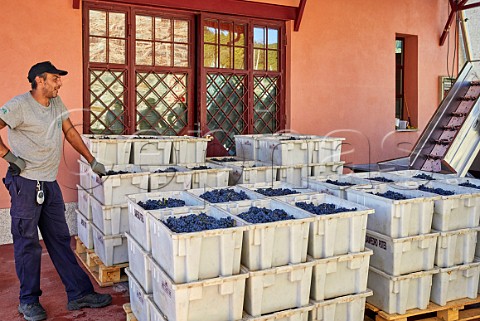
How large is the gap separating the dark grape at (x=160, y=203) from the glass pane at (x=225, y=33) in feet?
15.0

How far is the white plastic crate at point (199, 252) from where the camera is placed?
126 inches

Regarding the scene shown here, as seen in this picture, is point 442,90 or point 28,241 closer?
point 28,241

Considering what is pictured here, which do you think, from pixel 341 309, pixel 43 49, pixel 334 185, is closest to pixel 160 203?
pixel 341 309

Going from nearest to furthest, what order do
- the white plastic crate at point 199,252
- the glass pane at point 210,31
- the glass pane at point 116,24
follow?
1. the white plastic crate at point 199,252
2. the glass pane at point 116,24
3. the glass pane at point 210,31

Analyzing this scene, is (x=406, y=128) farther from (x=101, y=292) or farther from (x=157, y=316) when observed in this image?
(x=157, y=316)

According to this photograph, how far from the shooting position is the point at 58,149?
4.48 metres

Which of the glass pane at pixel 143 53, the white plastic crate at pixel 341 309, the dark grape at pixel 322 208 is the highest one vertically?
the glass pane at pixel 143 53

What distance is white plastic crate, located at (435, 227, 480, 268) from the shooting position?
429 cm

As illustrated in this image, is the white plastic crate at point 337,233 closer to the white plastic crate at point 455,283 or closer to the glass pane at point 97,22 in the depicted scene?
the white plastic crate at point 455,283

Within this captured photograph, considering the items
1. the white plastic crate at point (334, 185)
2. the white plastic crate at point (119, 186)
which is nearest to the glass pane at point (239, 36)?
the white plastic crate at point (334, 185)

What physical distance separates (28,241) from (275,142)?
3.34m

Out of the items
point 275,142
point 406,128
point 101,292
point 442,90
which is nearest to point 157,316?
point 101,292

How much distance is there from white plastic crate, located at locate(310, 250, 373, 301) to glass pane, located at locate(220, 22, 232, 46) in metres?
5.31

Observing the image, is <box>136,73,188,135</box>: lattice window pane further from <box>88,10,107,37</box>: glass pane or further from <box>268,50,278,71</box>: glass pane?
<box>268,50,278,71</box>: glass pane
